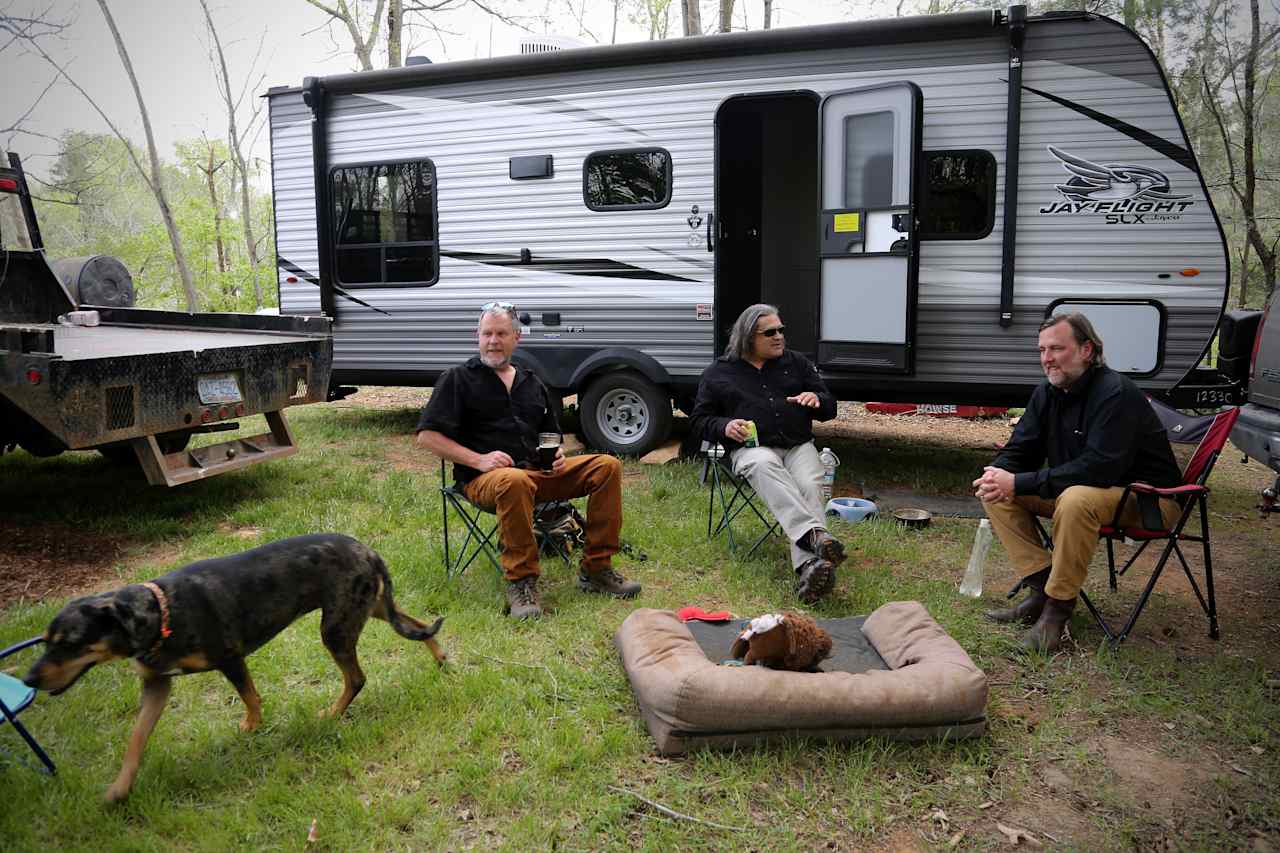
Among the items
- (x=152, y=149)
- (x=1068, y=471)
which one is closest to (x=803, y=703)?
(x=1068, y=471)

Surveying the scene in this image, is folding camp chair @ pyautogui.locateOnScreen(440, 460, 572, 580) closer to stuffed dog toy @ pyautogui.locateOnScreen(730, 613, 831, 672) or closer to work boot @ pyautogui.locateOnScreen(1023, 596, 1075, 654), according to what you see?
stuffed dog toy @ pyautogui.locateOnScreen(730, 613, 831, 672)

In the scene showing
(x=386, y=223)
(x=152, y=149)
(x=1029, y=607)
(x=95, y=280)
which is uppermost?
(x=152, y=149)

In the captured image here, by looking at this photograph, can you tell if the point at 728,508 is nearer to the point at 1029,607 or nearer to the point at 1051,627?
the point at 1029,607

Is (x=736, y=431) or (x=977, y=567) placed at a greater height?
(x=736, y=431)

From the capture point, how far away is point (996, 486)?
10.8 feet

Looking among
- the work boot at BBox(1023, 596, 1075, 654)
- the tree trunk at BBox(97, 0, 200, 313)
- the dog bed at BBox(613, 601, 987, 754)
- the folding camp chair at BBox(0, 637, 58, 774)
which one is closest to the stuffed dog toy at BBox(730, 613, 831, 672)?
the dog bed at BBox(613, 601, 987, 754)

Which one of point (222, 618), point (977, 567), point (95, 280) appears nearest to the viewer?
point (222, 618)

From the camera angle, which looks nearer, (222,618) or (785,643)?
(222,618)

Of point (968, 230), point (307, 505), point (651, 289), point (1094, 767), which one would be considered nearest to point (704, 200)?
point (651, 289)

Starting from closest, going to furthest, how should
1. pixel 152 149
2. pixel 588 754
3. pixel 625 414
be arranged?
pixel 588 754 → pixel 625 414 → pixel 152 149

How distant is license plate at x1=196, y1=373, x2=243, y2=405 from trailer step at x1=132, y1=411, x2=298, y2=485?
30cm

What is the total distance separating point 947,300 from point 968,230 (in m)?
0.42

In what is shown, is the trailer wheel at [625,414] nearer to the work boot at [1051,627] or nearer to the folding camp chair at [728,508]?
the folding camp chair at [728,508]

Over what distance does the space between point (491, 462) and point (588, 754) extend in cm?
136
